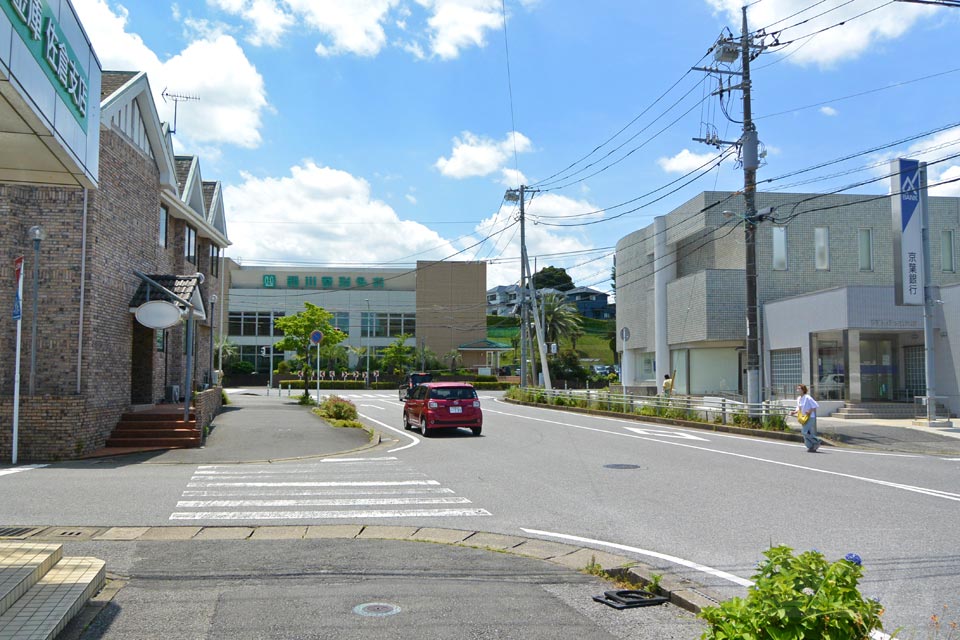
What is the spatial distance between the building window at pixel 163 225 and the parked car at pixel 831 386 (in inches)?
929

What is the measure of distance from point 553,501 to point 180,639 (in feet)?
21.9

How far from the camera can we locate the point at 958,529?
8781 millimetres

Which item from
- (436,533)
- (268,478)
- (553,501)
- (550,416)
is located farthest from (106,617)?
(550,416)

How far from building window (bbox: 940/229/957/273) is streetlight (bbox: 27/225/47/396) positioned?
3478 cm

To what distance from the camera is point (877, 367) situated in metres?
28.5

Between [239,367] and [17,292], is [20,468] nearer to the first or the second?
[17,292]

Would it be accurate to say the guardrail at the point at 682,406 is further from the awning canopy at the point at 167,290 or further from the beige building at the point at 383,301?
the beige building at the point at 383,301

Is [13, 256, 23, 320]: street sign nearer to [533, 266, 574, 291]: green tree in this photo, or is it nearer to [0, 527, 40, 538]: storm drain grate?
[0, 527, 40, 538]: storm drain grate

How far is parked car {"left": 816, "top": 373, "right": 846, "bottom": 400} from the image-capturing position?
27891 millimetres

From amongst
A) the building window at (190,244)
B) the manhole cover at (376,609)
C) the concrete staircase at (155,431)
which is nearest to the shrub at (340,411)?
the concrete staircase at (155,431)

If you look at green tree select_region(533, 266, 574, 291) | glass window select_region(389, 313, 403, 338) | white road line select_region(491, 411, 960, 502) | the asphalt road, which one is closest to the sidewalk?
the asphalt road

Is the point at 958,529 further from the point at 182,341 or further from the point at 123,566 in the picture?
the point at 182,341

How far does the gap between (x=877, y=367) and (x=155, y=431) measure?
24.8 meters

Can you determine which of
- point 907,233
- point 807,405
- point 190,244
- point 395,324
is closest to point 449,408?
point 807,405
